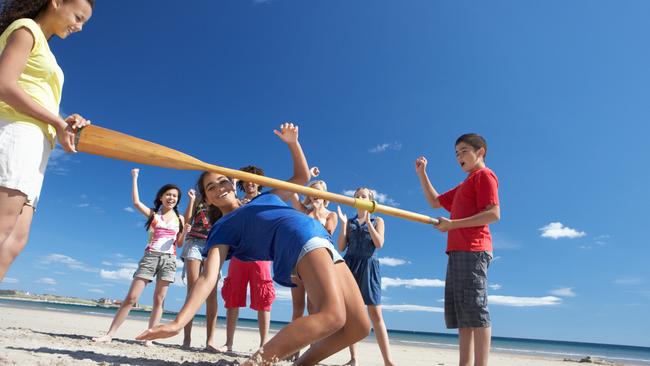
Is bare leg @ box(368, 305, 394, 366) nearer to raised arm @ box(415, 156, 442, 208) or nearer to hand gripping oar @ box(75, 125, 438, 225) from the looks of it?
raised arm @ box(415, 156, 442, 208)

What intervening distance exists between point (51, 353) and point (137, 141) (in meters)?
1.88

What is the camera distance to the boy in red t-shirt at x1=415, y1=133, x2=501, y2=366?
3316 mm

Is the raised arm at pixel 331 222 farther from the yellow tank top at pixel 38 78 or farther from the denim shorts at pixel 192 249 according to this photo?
the yellow tank top at pixel 38 78

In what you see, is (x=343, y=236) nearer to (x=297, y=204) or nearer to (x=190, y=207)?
(x=297, y=204)

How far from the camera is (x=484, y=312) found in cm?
331

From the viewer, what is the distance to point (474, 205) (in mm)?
3740

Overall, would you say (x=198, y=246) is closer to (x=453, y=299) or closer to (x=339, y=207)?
(x=339, y=207)

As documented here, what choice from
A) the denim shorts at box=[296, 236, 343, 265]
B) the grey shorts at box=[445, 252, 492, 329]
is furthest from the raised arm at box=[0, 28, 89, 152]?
the grey shorts at box=[445, 252, 492, 329]

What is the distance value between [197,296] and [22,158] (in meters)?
1.23

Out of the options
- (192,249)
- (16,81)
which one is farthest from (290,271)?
(192,249)

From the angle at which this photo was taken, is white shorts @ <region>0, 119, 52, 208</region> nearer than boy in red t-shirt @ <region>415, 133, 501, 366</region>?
Yes

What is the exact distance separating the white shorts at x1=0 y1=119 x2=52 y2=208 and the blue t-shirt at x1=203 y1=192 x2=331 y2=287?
1118mm

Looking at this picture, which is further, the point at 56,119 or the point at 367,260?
the point at 367,260

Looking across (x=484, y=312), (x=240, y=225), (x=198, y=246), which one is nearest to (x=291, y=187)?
(x=240, y=225)
